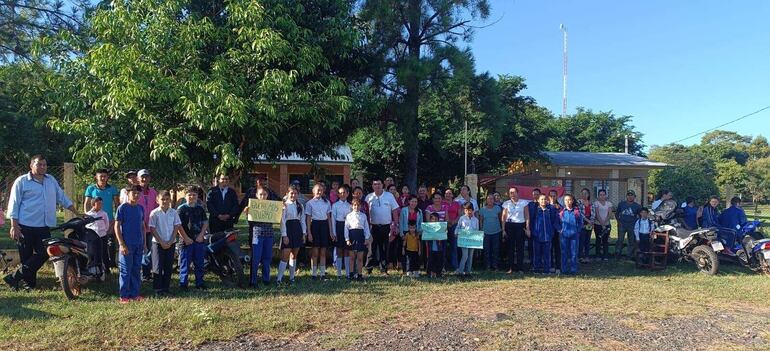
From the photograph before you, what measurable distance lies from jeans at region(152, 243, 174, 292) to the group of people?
0.04 feet

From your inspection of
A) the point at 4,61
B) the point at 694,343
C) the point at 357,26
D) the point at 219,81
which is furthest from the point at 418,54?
the point at 4,61

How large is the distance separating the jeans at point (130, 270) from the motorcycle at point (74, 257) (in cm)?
63

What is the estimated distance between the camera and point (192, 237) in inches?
299

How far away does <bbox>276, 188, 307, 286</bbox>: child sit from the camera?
8219 mm

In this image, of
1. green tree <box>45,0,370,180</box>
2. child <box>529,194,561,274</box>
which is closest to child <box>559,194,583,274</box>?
child <box>529,194,561,274</box>

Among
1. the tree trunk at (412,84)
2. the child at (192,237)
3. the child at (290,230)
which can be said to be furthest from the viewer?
the tree trunk at (412,84)

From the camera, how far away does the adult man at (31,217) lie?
23.4 feet

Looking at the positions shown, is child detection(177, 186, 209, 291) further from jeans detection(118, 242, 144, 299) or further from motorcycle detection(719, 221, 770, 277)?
motorcycle detection(719, 221, 770, 277)

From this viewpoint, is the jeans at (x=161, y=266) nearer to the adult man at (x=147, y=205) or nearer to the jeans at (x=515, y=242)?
the adult man at (x=147, y=205)

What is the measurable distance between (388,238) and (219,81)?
12.1 feet

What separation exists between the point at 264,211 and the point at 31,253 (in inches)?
119

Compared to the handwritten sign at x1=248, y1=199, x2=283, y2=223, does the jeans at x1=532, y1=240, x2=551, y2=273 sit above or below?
below

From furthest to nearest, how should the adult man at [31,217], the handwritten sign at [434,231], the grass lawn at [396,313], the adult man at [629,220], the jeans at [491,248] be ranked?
the adult man at [629,220], the jeans at [491,248], the handwritten sign at [434,231], the adult man at [31,217], the grass lawn at [396,313]

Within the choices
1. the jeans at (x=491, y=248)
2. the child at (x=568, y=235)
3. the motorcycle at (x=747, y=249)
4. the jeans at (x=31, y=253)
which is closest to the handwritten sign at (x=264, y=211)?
the jeans at (x=31, y=253)
